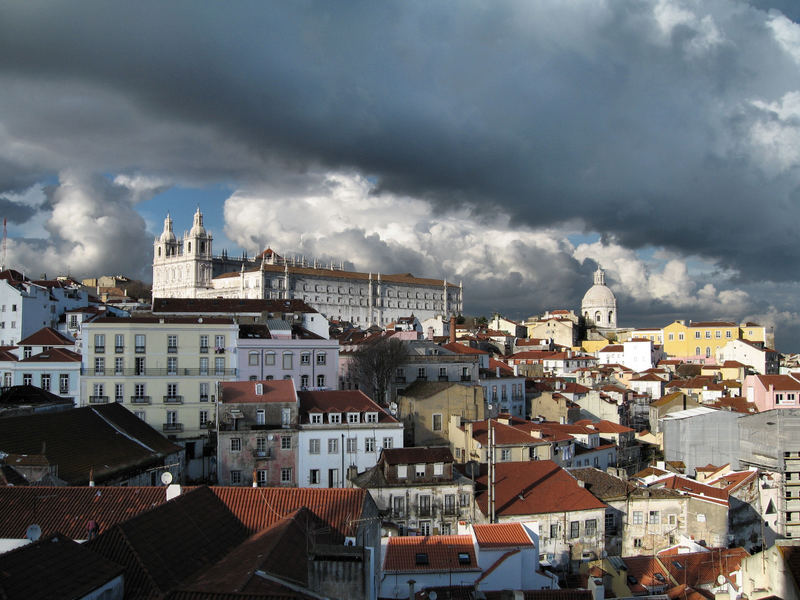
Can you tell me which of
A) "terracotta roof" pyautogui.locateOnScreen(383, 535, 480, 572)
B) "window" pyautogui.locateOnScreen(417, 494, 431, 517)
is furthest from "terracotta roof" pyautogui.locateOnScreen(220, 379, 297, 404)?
"terracotta roof" pyautogui.locateOnScreen(383, 535, 480, 572)

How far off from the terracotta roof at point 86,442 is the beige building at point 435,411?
14.4 metres

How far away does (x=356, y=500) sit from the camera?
21.8 metres

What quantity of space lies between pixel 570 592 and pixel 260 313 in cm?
4811

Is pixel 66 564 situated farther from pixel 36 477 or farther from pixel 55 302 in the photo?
pixel 55 302

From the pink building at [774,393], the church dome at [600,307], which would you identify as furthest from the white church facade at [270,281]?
the pink building at [774,393]

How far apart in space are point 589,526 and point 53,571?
25693 millimetres

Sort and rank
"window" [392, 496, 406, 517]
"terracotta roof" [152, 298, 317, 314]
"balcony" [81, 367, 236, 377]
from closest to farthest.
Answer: "window" [392, 496, 406, 517]
"balcony" [81, 367, 236, 377]
"terracotta roof" [152, 298, 317, 314]

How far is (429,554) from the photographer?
80.0 ft

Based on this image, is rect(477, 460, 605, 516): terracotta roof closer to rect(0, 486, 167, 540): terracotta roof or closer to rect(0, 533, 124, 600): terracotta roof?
rect(0, 486, 167, 540): terracotta roof

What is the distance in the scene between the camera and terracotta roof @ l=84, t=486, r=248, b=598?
14.1 meters

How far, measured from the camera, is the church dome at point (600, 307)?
17550 centimetres

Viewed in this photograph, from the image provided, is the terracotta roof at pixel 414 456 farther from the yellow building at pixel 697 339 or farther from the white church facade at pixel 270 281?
the white church facade at pixel 270 281

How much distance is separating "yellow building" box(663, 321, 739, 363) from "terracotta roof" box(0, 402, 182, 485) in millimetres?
102958

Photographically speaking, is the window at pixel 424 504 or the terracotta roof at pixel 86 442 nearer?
the terracotta roof at pixel 86 442
